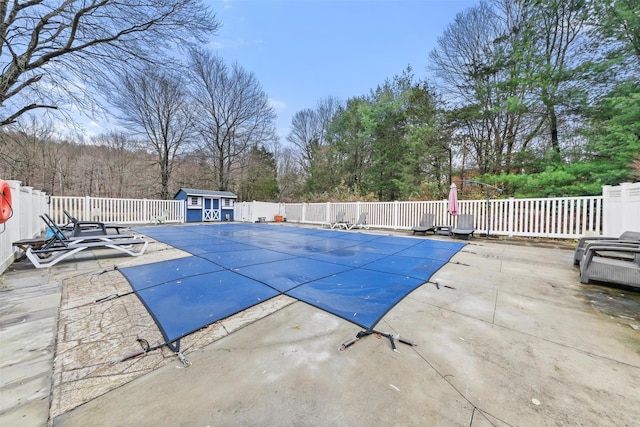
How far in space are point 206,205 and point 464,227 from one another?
1456 centimetres

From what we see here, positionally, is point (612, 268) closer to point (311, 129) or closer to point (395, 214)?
point (395, 214)

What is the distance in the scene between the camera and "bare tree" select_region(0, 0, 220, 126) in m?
5.43

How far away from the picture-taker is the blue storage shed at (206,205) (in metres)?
14.5

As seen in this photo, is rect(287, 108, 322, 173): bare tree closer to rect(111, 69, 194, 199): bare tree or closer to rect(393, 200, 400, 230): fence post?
rect(111, 69, 194, 199): bare tree

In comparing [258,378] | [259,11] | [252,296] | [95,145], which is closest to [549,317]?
[258,378]

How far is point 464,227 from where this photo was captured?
8.05 metres

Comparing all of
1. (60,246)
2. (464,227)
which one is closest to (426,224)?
(464,227)

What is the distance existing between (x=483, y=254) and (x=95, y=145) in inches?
1049

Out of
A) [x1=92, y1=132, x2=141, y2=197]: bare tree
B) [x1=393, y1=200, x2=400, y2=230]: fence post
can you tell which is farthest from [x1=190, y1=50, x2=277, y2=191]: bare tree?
[x1=393, y1=200, x2=400, y2=230]: fence post

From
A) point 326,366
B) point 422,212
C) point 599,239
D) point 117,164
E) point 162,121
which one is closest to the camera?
point 326,366

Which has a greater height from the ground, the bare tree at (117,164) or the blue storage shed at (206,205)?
the bare tree at (117,164)

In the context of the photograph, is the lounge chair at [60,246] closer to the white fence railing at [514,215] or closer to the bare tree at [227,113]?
the white fence railing at [514,215]

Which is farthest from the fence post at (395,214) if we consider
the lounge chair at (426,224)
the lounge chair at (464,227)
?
the lounge chair at (464,227)

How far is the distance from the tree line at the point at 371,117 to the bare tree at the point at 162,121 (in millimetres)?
76
